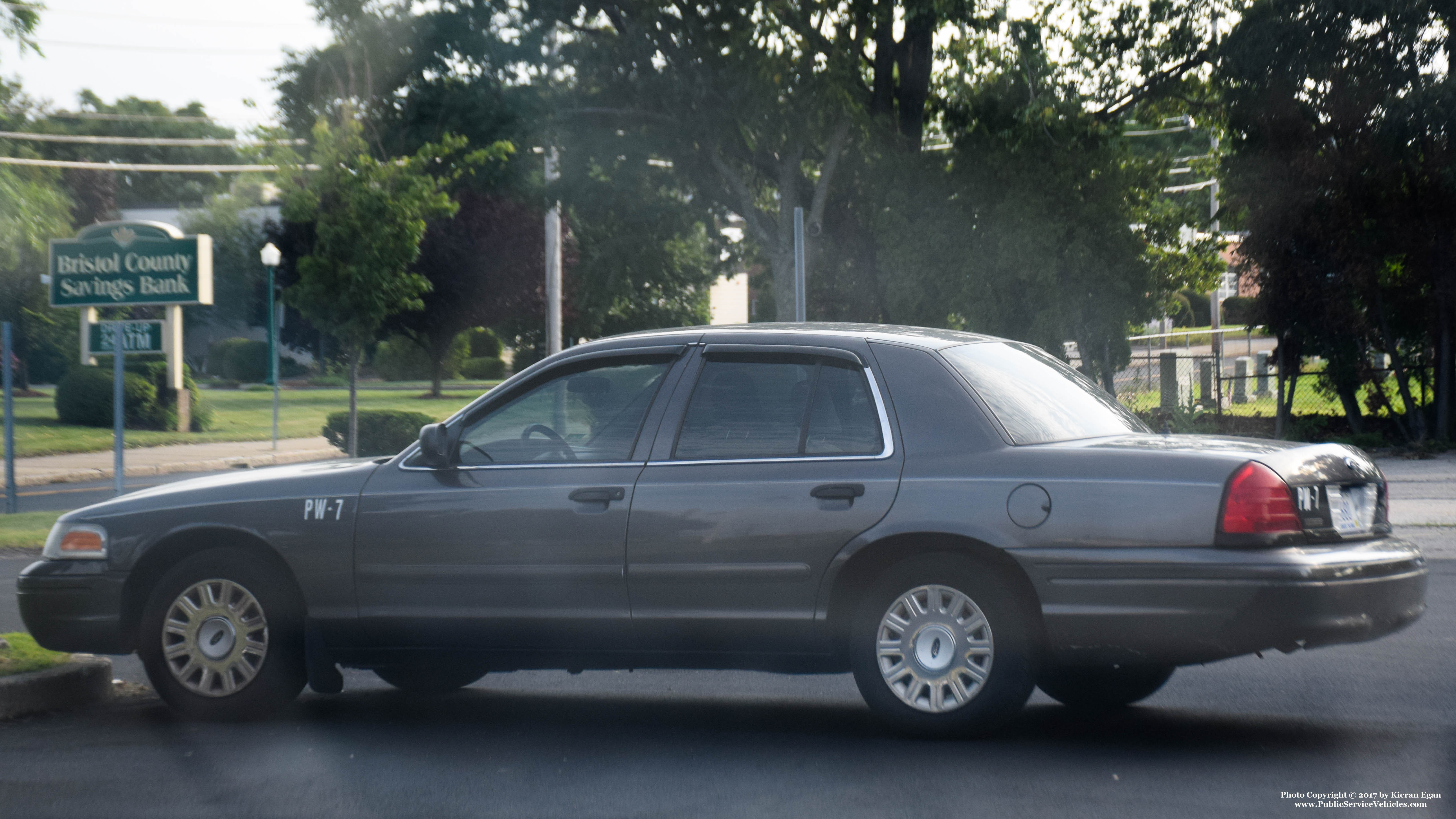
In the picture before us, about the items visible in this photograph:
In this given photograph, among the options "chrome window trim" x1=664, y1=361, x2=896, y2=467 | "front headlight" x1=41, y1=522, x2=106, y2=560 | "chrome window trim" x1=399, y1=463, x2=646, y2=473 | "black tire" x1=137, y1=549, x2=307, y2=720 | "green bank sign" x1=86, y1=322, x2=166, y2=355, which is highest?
"green bank sign" x1=86, y1=322, x2=166, y2=355

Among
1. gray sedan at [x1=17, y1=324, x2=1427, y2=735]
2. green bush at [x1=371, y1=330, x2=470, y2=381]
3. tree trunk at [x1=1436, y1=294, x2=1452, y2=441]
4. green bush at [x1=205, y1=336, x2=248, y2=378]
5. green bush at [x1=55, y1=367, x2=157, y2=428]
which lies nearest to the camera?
gray sedan at [x1=17, y1=324, x2=1427, y2=735]

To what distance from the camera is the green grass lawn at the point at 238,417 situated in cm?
2770

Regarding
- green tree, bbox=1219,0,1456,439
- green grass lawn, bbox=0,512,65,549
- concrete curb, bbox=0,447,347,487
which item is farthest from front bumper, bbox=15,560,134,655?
green tree, bbox=1219,0,1456,439

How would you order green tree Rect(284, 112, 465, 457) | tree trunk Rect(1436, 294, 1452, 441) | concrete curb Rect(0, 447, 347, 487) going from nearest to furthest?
green tree Rect(284, 112, 465, 457), tree trunk Rect(1436, 294, 1452, 441), concrete curb Rect(0, 447, 347, 487)

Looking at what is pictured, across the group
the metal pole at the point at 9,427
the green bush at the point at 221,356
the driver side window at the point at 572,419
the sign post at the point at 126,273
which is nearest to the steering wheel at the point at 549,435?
the driver side window at the point at 572,419

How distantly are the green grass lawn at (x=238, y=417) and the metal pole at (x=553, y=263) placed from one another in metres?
1.84

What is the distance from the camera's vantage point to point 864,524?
5543 mm

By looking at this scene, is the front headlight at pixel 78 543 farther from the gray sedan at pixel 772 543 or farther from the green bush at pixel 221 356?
the green bush at pixel 221 356

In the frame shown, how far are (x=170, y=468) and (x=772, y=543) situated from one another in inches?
813

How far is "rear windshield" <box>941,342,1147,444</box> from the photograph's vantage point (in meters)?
5.70

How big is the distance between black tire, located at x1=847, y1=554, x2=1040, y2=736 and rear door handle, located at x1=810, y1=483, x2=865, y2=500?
316 mm

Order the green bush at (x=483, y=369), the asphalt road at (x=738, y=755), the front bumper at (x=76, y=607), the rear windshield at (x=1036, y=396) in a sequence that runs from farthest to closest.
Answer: the green bush at (x=483, y=369) < the front bumper at (x=76, y=607) < the rear windshield at (x=1036, y=396) < the asphalt road at (x=738, y=755)

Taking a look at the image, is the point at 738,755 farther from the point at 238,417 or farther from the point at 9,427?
the point at 238,417

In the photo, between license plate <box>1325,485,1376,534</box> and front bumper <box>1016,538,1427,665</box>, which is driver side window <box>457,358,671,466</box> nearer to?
front bumper <box>1016,538,1427,665</box>
